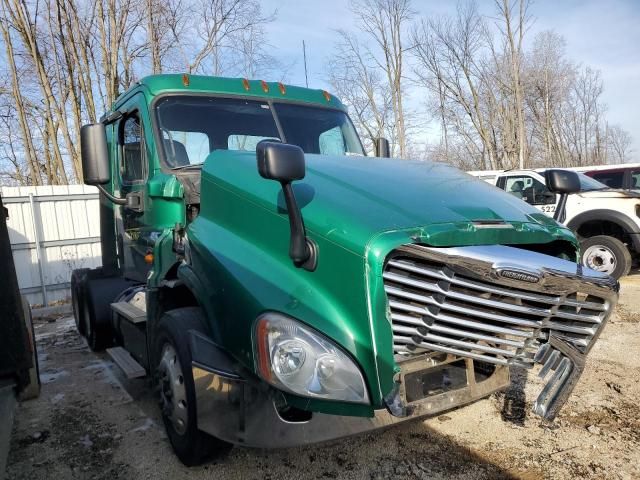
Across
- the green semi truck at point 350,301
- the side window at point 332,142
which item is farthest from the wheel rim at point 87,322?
the side window at point 332,142

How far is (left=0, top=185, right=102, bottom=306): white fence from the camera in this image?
362 inches

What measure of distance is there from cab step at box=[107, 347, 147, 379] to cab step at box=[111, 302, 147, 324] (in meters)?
0.35

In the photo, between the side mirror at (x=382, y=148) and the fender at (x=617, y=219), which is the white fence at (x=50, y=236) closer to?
the side mirror at (x=382, y=148)

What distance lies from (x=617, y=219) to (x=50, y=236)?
10.1 m

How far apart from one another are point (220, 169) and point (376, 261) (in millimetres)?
1243

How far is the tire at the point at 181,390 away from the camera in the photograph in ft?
9.14

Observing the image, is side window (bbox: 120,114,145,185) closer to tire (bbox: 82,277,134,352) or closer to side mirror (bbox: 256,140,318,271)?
tire (bbox: 82,277,134,352)

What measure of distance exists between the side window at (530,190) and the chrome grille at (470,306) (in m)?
7.22

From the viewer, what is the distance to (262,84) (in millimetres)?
4203

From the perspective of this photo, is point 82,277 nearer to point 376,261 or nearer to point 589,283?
point 376,261

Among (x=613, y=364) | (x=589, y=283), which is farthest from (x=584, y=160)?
(x=589, y=283)

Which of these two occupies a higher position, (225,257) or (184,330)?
(225,257)

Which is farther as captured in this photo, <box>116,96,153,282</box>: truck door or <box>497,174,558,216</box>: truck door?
<box>497,174,558,216</box>: truck door

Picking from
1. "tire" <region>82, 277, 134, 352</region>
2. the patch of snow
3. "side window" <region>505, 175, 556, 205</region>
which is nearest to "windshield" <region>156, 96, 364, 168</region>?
"tire" <region>82, 277, 134, 352</region>
